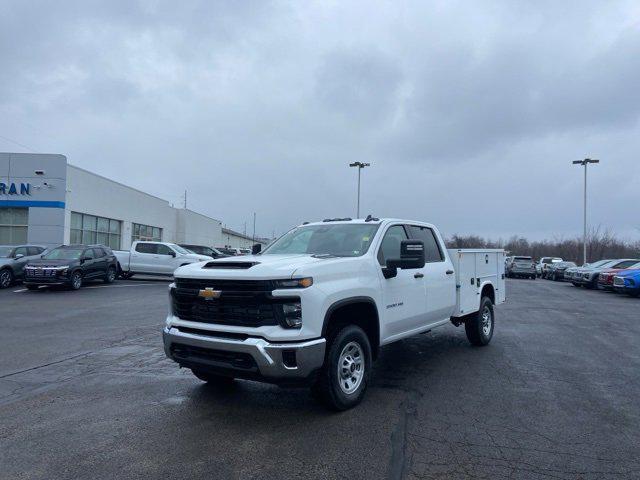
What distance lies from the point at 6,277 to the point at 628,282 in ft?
77.5

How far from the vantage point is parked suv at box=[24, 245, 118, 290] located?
17.1 m

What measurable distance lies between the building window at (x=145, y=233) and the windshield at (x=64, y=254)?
19.0m

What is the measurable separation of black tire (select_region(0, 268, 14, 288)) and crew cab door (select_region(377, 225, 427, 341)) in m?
16.7

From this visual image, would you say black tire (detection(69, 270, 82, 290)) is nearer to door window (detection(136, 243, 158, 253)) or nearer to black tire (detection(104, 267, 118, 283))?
black tire (detection(104, 267, 118, 283))

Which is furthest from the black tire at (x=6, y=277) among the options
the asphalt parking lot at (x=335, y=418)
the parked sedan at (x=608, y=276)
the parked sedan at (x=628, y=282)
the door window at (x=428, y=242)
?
the parked sedan at (x=608, y=276)

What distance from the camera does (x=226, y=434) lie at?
446 centimetres

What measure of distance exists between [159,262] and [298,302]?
789 inches

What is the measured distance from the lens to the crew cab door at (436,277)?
22.0 ft

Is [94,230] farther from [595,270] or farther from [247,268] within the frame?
[247,268]

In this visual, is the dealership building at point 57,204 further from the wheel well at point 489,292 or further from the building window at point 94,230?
the wheel well at point 489,292

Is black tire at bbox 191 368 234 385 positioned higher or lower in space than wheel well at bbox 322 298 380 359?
lower

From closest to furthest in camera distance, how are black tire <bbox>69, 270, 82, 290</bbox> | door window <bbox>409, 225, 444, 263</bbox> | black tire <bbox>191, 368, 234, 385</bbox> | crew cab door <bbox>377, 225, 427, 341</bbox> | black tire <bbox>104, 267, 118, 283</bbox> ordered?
1. crew cab door <bbox>377, 225, 427, 341</bbox>
2. black tire <bbox>191, 368, 234, 385</bbox>
3. door window <bbox>409, 225, 444, 263</bbox>
4. black tire <bbox>69, 270, 82, 290</bbox>
5. black tire <bbox>104, 267, 118, 283</bbox>

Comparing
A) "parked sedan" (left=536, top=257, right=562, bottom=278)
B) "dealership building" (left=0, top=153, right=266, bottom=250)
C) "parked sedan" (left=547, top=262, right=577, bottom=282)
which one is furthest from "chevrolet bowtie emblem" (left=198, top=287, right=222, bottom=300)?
"parked sedan" (left=536, top=257, right=562, bottom=278)

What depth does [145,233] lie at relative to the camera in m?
40.4
